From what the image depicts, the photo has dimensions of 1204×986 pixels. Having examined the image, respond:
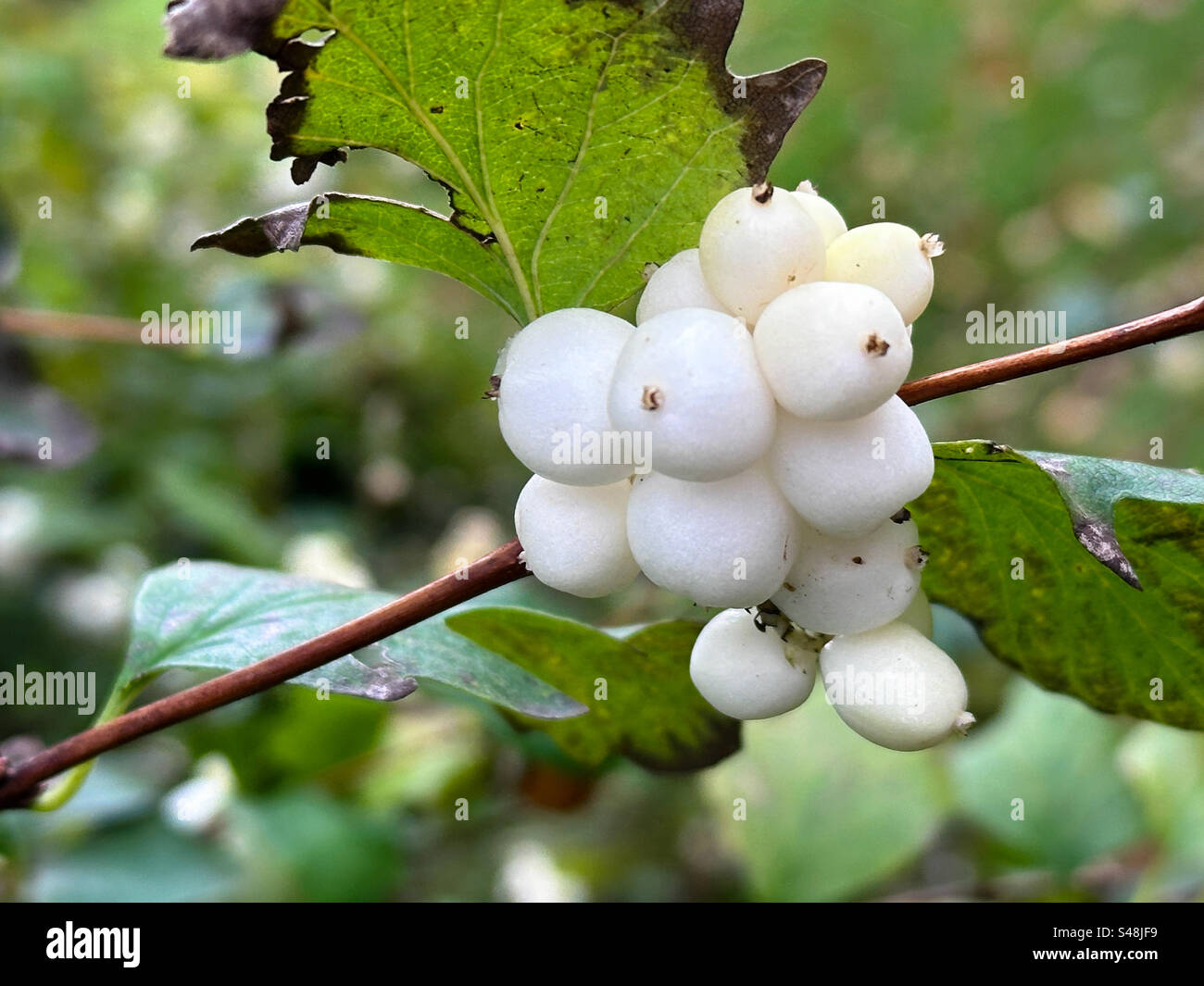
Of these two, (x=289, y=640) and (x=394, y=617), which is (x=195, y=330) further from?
(x=394, y=617)

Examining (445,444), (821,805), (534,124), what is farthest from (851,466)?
(445,444)

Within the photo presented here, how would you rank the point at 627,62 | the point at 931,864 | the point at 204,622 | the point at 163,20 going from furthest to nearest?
1. the point at 931,864
2. the point at 204,622
3. the point at 627,62
4. the point at 163,20

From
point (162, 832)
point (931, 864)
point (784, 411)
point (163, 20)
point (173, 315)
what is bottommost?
point (931, 864)

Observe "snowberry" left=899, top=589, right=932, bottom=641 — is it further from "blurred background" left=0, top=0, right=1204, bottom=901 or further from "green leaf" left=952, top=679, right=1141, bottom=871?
"green leaf" left=952, top=679, right=1141, bottom=871

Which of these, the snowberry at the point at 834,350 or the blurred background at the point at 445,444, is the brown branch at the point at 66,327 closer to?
the blurred background at the point at 445,444

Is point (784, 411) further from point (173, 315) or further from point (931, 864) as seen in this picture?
point (173, 315)

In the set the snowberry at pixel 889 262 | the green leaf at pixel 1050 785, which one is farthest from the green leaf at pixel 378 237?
the green leaf at pixel 1050 785
